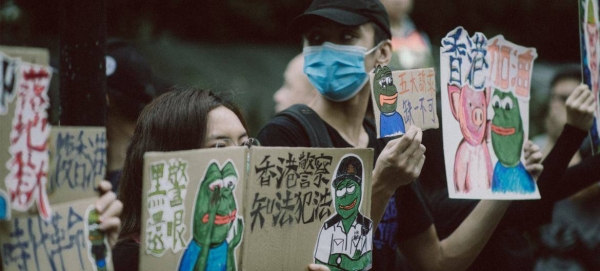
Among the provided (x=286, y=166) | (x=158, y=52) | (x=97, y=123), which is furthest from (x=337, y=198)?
(x=158, y=52)

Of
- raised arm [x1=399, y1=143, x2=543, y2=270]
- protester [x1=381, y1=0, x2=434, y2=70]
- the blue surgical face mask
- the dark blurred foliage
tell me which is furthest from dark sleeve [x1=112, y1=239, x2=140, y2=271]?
the dark blurred foliage

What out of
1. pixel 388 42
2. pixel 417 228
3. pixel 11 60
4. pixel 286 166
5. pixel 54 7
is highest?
pixel 54 7

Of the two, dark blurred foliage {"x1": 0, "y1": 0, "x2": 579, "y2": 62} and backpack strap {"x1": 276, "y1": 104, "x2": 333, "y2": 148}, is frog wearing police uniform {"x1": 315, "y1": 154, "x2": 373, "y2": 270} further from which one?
dark blurred foliage {"x1": 0, "y1": 0, "x2": 579, "y2": 62}

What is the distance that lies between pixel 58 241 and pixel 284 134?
3.53 feet

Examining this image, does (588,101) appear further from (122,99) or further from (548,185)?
(122,99)

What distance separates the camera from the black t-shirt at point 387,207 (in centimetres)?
304

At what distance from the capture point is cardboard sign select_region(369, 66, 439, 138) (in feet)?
9.07

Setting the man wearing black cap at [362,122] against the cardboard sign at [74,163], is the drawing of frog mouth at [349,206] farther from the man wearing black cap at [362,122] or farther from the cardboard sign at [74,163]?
the cardboard sign at [74,163]

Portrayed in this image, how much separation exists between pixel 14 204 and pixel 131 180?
650mm

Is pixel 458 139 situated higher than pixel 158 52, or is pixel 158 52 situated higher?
pixel 158 52

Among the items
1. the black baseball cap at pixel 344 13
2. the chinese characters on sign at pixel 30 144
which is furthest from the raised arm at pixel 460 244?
the chinese characters on sign at pixel 30 144

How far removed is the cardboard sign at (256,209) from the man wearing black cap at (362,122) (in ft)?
1.31

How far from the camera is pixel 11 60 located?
1953 millimetres

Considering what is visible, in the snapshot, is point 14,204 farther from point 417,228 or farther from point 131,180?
point 417,228
